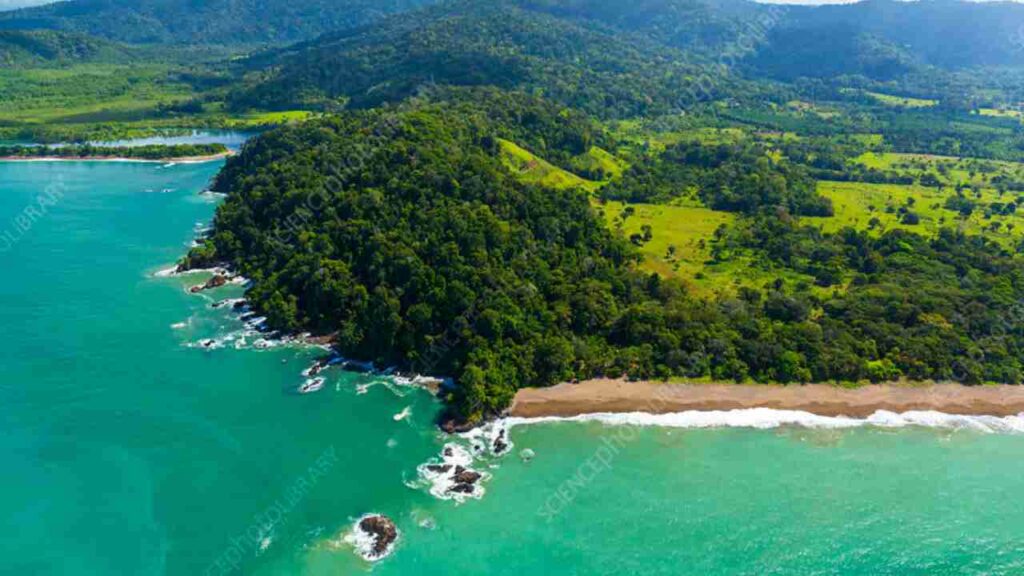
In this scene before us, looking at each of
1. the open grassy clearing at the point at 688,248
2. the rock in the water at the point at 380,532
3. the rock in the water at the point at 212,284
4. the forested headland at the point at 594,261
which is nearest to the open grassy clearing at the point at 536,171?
the forested headland at the point at 594,261

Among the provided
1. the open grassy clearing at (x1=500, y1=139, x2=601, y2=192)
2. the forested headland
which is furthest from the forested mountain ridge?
the open grassy clearing at (x1=500, y1=139, x2=601, y2=192)

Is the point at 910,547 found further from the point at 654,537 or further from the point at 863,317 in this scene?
the point at 863,317

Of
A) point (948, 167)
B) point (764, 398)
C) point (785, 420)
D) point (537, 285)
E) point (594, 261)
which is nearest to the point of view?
point (785, 420)

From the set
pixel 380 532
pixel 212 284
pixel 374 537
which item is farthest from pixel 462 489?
pixel 212 284

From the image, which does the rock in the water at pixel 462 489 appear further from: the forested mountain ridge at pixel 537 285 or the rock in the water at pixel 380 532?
the forested mountain ridge at pixel 537 285

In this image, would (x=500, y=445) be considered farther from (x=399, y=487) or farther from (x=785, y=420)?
(x=785, y=420)

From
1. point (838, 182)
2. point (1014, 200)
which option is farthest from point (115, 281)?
point (1014, 200)
